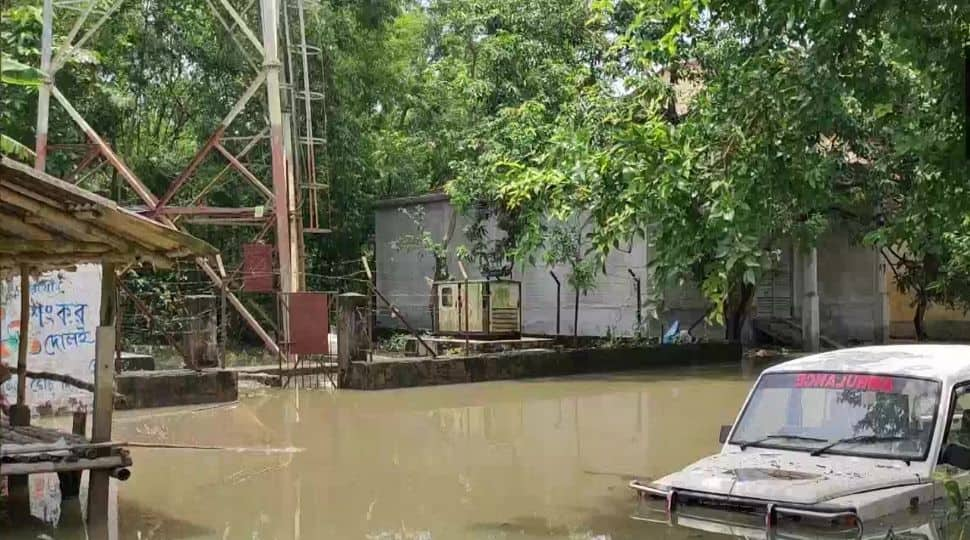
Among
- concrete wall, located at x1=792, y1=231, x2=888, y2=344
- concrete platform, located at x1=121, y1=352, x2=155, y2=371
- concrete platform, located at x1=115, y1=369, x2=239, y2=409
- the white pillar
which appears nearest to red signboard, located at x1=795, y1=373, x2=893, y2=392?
concrete platform, located at x1=115, y1=369, x2=239, y2=409

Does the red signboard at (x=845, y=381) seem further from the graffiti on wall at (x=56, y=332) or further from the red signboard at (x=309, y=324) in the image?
the red signboard at (x=309, y=324)

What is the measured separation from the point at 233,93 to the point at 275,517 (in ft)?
72.7

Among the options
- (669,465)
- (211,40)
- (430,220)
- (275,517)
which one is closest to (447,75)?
(430,220)

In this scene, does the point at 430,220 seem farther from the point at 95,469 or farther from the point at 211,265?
the point at 95,469

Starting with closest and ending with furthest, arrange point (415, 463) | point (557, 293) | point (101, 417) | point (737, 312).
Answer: point (101, 417), point (415, 463), point (737, 312), point (557, 293)

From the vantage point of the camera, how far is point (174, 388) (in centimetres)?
1658

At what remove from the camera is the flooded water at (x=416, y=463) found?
28.6ft

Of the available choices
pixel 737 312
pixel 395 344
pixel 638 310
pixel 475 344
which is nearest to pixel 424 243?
pixel 395 344

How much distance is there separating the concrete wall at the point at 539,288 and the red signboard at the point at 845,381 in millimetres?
16419

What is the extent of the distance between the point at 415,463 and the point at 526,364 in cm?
1003

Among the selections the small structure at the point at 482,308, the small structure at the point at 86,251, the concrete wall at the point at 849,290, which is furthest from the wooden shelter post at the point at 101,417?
the concrete wall at the point at 849,290

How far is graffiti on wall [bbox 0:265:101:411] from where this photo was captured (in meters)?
13.8

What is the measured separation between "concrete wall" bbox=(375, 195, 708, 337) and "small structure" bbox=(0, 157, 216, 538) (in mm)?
16330

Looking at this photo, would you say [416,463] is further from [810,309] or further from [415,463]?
[810,309]
